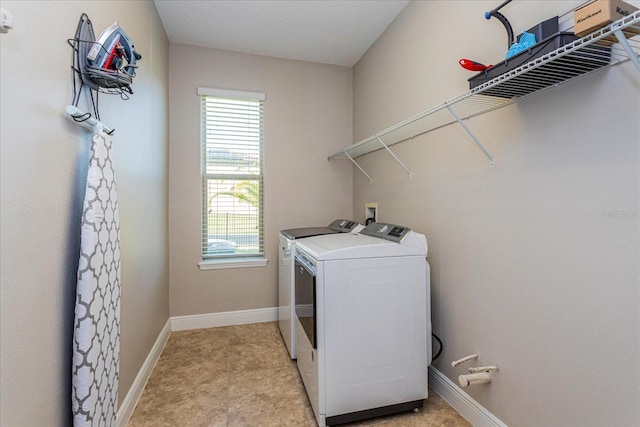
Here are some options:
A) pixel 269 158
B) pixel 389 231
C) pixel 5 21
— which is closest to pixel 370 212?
pixel 389 231

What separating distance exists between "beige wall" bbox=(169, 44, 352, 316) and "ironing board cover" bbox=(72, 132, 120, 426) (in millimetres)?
1596

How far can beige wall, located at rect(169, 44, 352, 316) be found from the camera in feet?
9.37

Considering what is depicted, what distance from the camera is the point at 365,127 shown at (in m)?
2.99

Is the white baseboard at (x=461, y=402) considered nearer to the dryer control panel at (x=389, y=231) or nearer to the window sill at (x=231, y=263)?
the dryer control panel at (x=389, y=231)

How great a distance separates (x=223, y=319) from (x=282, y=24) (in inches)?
106

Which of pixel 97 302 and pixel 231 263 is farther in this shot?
pixel 231 263

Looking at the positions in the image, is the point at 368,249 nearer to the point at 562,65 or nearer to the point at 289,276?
the point at 289,276

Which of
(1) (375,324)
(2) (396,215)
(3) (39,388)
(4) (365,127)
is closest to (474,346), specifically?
(1) (375,324)

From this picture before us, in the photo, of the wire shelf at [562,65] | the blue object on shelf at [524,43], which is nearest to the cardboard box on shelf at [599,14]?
the wire shelf at [562,65]

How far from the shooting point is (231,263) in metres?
2.99

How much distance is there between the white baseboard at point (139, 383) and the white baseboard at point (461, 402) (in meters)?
1.78

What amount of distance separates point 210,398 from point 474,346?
156cm

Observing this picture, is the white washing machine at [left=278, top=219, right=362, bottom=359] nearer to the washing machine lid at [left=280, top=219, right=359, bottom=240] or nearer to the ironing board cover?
the washing machine lid at [left=280, top=219, right=359, bottom=240]

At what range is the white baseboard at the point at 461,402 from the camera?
1.52 meters
